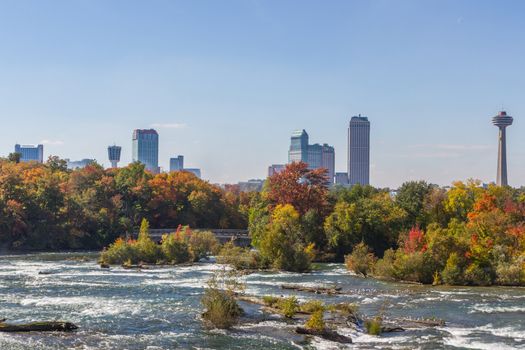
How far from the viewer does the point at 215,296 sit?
4022 centimetres

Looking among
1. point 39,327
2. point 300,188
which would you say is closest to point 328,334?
point 39,327

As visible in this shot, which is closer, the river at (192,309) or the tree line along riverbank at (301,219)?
the river at (192,309)

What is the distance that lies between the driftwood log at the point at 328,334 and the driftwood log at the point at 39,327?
13387mm

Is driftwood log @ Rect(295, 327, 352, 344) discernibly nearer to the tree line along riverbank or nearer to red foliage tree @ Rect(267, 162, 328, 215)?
the tree line along riverbank

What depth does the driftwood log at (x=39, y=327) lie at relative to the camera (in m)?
37.8

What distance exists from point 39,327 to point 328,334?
16.7m

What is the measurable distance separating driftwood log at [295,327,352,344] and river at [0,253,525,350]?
23.6 inches

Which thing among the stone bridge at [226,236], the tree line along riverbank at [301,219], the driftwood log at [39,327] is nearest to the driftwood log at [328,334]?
the driftwood log at [39,327]

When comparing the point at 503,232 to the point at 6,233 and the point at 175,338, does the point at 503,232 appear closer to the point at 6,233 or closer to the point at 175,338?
the point at 175,338

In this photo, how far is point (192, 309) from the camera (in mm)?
45750

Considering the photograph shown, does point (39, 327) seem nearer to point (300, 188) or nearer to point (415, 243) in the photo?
point (415, 243)

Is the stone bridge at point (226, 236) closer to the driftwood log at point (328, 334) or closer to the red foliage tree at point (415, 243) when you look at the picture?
the red foliage tree at point (415, 243)

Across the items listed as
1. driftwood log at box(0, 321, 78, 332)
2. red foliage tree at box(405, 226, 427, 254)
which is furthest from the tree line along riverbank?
driftwood log at box(0, 321, 78, 332)

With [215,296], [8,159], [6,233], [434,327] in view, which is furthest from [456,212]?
[8,159]
